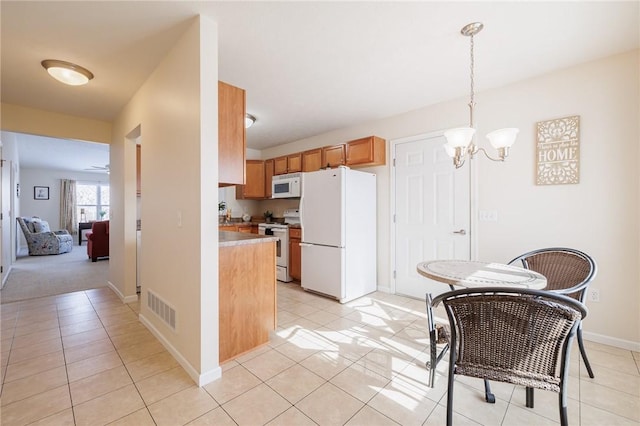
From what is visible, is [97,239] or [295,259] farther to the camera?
[97,239]

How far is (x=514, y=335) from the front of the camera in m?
1.21

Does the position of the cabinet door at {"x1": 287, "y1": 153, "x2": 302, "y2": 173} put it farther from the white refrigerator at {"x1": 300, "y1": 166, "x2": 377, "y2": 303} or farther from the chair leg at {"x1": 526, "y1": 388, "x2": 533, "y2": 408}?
the chair leg at {"x1": 526, "y1": 388, "x2": 533, "y2": 408}

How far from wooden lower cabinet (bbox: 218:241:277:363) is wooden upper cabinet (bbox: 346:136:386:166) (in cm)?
195

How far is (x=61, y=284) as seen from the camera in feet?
13.7

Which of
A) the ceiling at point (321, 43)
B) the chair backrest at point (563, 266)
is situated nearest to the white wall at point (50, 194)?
the ceiling at point (321, 43)

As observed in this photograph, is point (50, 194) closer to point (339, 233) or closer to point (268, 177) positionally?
point (268, 177)

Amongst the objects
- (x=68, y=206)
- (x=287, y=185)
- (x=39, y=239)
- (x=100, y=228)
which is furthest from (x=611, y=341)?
(x=68, y=206)

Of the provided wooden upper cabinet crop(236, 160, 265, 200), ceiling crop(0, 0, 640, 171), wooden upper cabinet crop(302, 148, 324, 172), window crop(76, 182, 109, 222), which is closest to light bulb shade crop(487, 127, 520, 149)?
ceiling crop(0, 0, 640, 171)

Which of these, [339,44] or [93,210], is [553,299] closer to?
[339,44]

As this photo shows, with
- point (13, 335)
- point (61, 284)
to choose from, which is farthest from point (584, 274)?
point (61, 284)

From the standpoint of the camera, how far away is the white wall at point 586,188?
223cm

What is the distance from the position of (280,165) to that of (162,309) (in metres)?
3.26

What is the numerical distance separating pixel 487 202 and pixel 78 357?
401 centimetres

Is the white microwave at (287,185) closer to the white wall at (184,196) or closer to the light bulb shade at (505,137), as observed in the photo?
the white wall at (184,196)
